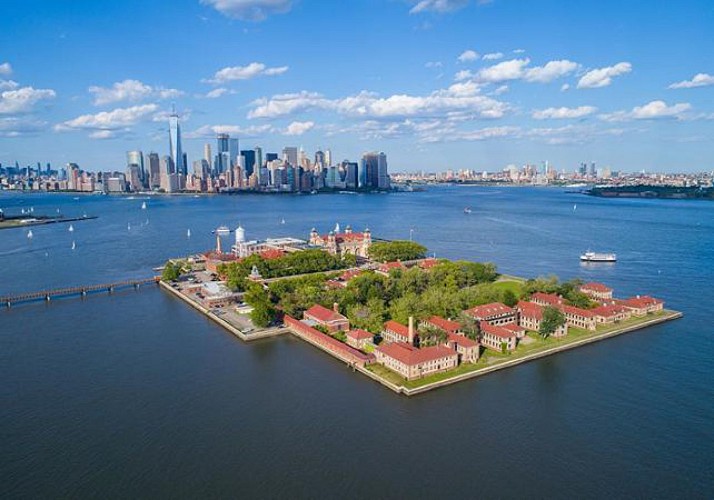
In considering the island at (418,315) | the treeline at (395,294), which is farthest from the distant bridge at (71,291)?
the treeline at (395,294)

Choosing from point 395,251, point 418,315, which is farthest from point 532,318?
point 395,251

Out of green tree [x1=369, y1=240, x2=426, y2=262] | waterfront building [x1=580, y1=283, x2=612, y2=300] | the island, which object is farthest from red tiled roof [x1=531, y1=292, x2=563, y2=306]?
green tree [x1=369, y1=240, x2=426, y2=262]

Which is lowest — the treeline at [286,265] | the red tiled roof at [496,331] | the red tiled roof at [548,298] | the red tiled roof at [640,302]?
the red tiled roof at [496,331]

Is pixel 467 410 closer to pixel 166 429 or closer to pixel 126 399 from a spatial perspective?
pixel 166 429

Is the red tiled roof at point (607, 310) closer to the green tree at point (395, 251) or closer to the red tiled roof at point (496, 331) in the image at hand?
the red tiled roof at point (496, 331)

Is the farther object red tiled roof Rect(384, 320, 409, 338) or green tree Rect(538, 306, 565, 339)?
green tree Rect(538, 306, 565, 339)

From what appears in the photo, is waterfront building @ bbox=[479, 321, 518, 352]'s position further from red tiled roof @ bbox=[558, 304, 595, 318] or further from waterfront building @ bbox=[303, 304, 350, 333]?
waterfront building @ bbox=[303, 304, 350, 333]
